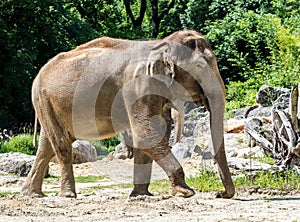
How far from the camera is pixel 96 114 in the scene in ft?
28.9

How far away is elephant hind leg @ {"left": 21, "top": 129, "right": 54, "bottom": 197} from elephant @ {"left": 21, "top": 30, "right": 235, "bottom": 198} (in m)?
0.01

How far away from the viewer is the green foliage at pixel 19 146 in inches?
715

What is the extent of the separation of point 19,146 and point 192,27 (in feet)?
47.2

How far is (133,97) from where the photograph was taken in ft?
26.7

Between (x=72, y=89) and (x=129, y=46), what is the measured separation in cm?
101

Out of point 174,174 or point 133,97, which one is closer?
point 174,174

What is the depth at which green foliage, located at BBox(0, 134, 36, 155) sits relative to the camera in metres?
18.2

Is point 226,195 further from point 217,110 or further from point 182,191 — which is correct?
point 217,110

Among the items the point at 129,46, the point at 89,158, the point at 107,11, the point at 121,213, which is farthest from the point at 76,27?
the point at 121,213

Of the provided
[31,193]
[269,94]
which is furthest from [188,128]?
[31,193]

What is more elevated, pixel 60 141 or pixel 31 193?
pixel 60 141

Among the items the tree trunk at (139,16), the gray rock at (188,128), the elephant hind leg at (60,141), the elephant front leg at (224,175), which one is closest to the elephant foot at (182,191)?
the elephant front leg at (224,175)

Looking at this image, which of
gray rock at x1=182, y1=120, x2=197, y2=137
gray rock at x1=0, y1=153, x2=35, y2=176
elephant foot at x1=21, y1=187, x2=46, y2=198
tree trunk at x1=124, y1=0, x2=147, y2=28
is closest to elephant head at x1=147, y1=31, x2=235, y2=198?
elephant foot at x1=21, y1=187, x2=46, y2=198

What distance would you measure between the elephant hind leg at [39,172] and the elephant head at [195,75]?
8.21ft
